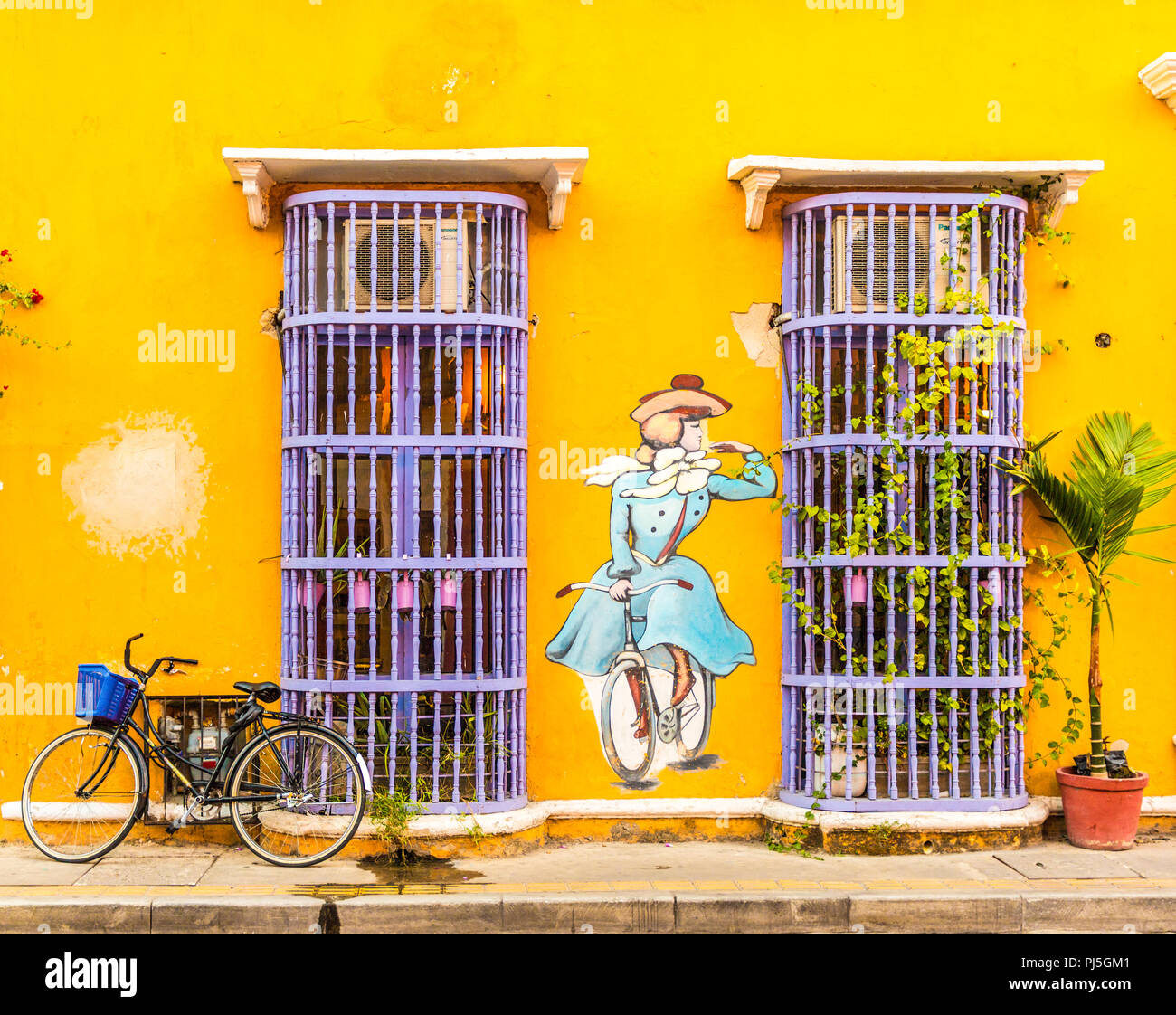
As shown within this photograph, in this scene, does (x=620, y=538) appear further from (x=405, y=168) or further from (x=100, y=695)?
(x=100, y=695)

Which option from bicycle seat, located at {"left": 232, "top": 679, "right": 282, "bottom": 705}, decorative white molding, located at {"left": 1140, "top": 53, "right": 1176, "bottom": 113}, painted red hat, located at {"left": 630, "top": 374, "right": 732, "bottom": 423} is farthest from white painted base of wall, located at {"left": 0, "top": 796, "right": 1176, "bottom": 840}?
decorative white molding, located at {"left": 1140, "top": 53, "right": 1176, "bottom": 113}

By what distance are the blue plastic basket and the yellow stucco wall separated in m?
0.47

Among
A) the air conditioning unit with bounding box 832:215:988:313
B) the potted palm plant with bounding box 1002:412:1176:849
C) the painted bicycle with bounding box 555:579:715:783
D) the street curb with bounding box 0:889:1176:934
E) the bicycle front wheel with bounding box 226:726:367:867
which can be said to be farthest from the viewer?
the painted bicycle with bounding box 555:579:715:783

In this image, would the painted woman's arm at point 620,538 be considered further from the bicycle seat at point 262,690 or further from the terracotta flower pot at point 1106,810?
the terracotta flower pot at point 1106,810

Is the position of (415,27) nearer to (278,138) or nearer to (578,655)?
(278,138)

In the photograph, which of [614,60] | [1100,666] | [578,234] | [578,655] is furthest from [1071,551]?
[614,60]

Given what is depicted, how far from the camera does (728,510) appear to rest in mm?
7625

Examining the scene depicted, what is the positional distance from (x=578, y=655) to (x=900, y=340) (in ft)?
8.94

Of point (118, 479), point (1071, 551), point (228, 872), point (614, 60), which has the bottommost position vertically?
point (228, 872)

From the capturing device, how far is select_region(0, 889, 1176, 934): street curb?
607 cm

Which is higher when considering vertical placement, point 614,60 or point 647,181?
point 614,60

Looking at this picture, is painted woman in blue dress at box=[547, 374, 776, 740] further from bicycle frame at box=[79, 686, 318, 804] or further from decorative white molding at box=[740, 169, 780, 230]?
bicycle frame at box=[79, 686, 318, 804]

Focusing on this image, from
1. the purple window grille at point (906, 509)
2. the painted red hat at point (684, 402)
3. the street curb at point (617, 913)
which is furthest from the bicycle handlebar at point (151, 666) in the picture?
the purple window grille at point (906, 509)

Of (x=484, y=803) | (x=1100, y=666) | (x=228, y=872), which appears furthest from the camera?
(x=1100, y=666)
